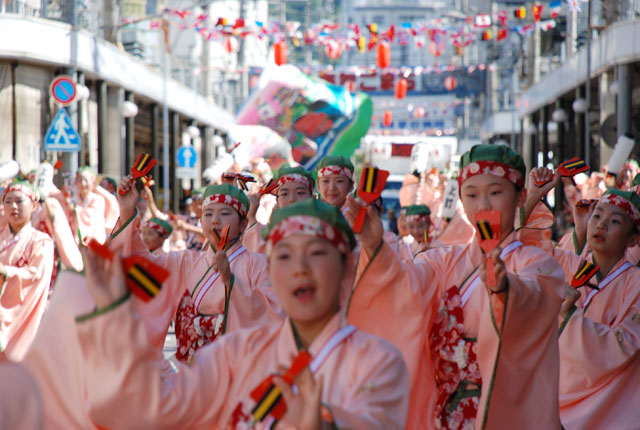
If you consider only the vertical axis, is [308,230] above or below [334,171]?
below

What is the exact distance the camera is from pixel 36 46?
16.2 metres

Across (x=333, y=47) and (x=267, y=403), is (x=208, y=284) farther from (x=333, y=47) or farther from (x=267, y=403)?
(x=333, y=47)

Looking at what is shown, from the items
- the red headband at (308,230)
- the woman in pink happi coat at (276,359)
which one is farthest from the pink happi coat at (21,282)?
the red headband at (308,230)

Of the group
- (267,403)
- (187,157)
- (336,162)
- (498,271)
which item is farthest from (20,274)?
(187,157)

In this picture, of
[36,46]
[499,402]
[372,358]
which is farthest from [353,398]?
[36,46]

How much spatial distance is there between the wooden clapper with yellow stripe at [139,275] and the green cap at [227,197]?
11.0 ft

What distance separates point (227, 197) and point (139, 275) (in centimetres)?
340

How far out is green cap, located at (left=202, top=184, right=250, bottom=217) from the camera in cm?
627

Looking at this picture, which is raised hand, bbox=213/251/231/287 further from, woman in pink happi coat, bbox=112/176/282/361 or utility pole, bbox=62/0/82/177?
utility pole, bbox=62/0/82/177

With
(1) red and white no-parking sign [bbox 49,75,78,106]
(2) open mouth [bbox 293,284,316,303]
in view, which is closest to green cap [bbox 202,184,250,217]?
(2) open mouth [bbox 293,284,316,303]

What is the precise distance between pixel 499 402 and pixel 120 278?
2250mm

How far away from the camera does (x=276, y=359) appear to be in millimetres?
3207

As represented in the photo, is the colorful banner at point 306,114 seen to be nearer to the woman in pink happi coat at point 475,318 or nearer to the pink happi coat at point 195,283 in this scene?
the pink happi coat at point 195,283

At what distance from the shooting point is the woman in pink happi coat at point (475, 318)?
4398mm
